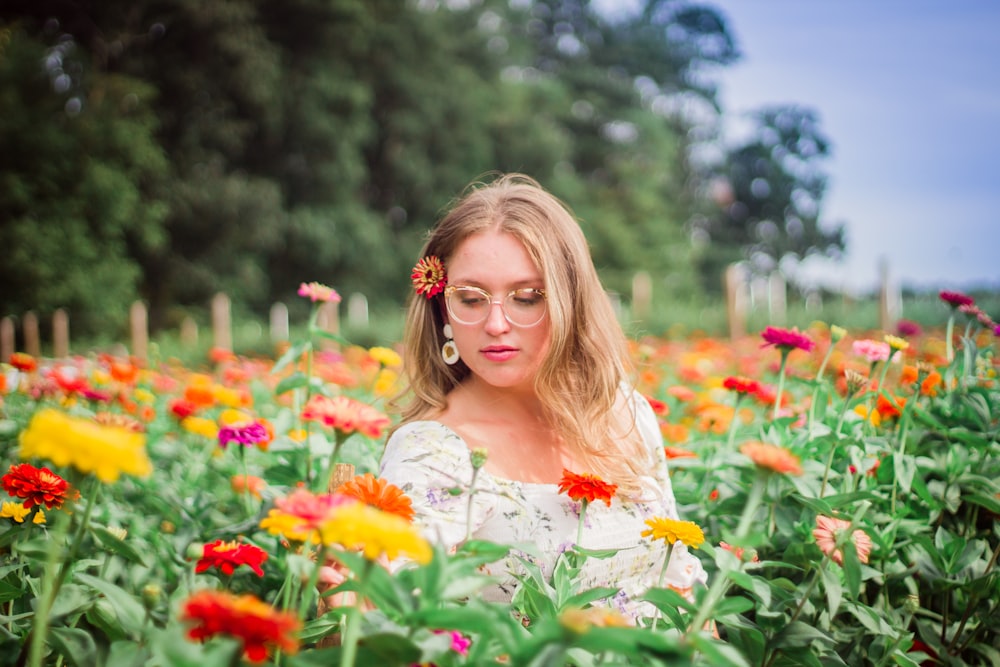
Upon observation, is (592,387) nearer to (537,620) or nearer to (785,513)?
(785,513)

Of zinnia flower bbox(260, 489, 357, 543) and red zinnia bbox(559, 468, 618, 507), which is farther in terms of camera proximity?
red zinnia bbox(559, 468, 618, 507)

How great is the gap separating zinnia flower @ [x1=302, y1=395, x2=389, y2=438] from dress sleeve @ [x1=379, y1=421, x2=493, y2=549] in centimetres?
33

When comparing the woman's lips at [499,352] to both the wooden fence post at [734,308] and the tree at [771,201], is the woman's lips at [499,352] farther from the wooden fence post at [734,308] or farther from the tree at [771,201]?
the tree at [771,201]

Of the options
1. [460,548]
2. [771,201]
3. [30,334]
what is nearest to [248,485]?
[460,548]

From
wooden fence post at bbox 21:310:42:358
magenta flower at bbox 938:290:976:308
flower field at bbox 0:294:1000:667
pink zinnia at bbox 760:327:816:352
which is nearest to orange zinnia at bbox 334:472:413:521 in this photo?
flower field at bbox 0:294:1000:667

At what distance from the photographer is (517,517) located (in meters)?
1.23

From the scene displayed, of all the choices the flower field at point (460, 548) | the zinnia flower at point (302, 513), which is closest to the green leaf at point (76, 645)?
the flower field at point (460, 548)

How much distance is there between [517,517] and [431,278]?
48 cm

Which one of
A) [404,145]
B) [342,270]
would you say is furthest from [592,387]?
[404,145]

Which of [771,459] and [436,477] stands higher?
[771,459]

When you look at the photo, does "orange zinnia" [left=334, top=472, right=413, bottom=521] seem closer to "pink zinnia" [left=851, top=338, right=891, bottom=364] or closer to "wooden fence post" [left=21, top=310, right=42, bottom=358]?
"pink zinnia" [left=851, top=338, right=891, bottom=364]

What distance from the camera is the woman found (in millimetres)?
1229

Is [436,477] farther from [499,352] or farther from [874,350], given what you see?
[874,350]

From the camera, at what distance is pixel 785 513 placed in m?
1.36
